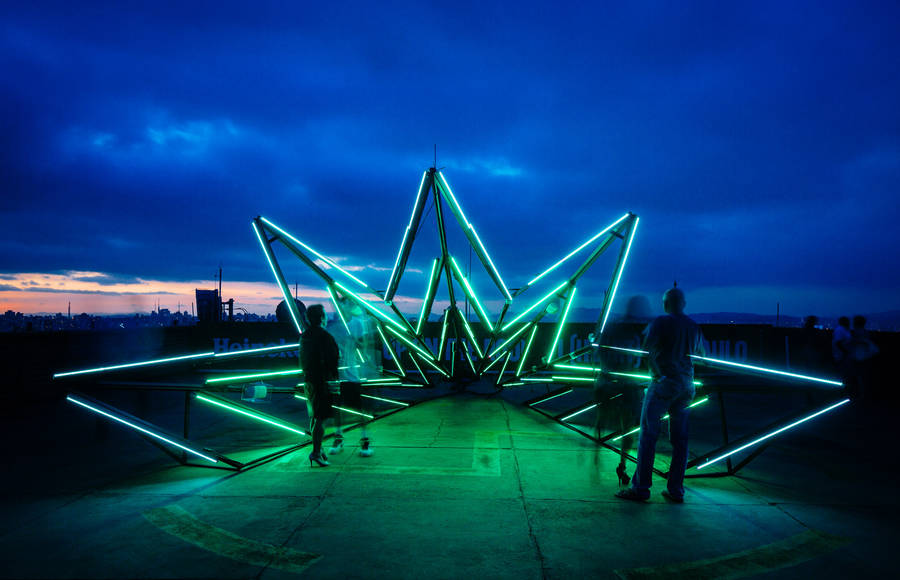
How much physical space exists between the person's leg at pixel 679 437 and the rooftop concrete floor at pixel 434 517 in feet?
0.76

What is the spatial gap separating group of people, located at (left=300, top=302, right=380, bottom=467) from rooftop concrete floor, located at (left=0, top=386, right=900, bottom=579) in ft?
1.00

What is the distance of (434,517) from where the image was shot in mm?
4488

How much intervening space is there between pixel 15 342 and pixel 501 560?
1347cm

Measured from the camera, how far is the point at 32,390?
11266 millimetres

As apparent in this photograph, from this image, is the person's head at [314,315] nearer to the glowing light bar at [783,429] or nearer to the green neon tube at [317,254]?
the green neon tube at [317,254]

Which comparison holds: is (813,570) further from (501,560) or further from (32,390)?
(32,390)

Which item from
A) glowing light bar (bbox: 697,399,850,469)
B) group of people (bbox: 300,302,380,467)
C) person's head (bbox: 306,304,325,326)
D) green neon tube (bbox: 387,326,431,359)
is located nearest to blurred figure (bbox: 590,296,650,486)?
glowing light bar (bbox: 697,399,850,469)

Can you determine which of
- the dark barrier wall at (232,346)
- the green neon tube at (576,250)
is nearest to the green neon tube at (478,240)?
the green neon tube at (576,250)

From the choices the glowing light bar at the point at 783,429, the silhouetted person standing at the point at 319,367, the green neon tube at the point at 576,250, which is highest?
the green neon tube at the point at 576,250

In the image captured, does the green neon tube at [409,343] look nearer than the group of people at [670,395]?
No

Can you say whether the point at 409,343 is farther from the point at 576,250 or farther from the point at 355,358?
the point at 576,250

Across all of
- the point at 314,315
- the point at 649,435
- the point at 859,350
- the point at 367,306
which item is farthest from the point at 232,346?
the point at 859,350

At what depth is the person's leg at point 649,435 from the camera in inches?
198

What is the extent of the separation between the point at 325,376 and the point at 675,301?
465 centimetres
